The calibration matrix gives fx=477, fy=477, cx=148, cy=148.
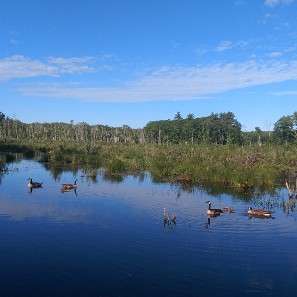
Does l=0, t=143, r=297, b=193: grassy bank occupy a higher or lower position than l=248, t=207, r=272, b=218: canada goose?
higher

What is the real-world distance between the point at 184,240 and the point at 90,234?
3591 mm

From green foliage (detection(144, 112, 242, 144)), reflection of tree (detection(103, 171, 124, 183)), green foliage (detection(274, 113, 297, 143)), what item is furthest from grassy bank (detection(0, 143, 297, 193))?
green foliage (detection(144, 112, 242, 144))

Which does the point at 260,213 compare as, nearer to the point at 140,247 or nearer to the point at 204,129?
the point at 140,247

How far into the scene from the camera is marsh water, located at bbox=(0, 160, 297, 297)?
13.0 meters

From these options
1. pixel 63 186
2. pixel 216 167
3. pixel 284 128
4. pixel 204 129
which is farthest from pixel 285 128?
pixel 63 186

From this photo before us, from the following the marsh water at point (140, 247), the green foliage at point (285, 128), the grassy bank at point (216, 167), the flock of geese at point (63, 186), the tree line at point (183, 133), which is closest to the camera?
the marsh water at point (140, 247)

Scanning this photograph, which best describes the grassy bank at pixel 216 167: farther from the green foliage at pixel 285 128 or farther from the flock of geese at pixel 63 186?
the green foliage at pixel 285 128

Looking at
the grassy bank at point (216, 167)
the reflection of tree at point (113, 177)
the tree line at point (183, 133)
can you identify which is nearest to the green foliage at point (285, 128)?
the tree line at point (183, 133)

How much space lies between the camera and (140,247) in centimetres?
1662

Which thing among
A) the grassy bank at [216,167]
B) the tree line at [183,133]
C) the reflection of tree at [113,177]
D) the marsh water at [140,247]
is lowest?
the marsh water at [140,247]

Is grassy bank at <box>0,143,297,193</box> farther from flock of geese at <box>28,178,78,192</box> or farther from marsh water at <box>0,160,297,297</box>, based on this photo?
flock of geese at <box>28,178,78,192</box>

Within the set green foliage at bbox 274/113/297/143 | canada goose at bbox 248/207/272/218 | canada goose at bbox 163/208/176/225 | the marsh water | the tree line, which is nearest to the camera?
the marsh water

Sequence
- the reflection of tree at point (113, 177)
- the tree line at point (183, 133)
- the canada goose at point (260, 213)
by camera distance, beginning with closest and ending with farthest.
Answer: the canada goose at point (260, 213), the reflection of tree at point (113, 177), the tree line at point (183, 133)

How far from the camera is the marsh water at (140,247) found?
1304 centimetres
